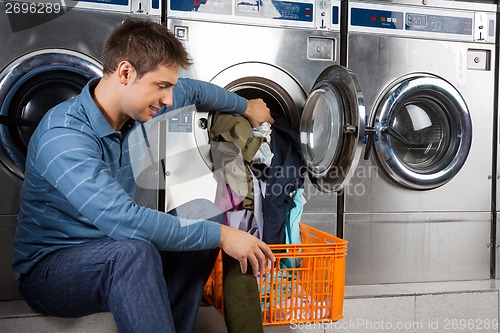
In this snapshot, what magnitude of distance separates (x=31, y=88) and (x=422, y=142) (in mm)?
1726

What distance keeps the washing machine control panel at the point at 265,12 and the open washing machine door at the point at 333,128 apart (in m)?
0.29

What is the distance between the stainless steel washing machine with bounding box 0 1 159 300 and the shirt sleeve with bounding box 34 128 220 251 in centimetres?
73

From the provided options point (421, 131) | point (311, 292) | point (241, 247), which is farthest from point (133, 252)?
point (421, 131)

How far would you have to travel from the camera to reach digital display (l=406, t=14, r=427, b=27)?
2703 mm

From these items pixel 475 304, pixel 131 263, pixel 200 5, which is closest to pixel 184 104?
pixel 200 5

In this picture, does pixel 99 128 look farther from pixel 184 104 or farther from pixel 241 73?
pixel 241 73

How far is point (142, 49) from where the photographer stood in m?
1.66

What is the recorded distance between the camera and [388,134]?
2.60m

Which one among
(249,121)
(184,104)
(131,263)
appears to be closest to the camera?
(131,263)

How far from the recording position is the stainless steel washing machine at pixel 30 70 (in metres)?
2.22

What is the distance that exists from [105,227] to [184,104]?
819 millimetres

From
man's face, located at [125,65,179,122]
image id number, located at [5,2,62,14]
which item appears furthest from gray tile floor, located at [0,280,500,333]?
image id number, located at [5,2,62,14]
